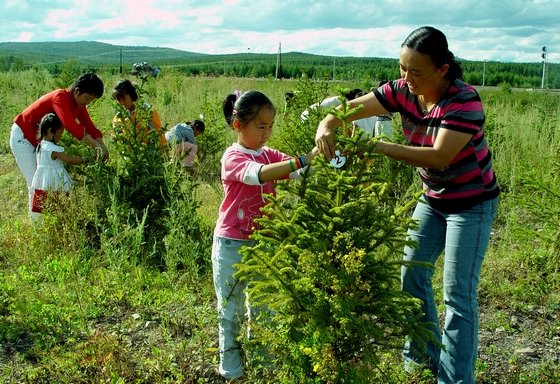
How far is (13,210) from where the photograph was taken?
731 centimetres

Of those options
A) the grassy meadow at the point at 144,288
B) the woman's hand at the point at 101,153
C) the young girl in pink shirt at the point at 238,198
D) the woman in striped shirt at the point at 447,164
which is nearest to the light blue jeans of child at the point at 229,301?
the young girl in pink shirt at the point at 238,198

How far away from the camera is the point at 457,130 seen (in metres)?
2.90

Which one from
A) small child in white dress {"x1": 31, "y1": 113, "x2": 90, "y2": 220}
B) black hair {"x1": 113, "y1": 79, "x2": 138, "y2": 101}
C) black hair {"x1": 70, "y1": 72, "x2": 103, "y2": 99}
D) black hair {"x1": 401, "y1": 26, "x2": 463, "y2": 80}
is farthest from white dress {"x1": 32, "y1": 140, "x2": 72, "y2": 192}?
black hair {"x1": 401, "y1": 26, "x2": 463, "y2": 80}

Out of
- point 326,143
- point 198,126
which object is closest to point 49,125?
point 198,126

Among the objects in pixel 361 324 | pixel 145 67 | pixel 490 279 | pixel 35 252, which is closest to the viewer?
pixel 361 324

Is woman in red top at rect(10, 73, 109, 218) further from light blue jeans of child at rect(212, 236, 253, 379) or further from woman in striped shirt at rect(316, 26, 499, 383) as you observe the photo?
woman in striped shirt at rect(316, 26, 499, 383)

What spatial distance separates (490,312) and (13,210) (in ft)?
17.5

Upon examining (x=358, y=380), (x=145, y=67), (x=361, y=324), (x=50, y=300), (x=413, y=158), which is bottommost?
(x=50, y=300)

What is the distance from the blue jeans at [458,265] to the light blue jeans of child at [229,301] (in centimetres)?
90

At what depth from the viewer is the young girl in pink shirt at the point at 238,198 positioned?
3.22 m

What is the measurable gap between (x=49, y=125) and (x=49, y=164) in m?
0.39

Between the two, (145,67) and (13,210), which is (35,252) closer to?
(13,210)

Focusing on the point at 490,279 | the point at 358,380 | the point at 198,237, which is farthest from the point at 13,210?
the point at 358,380

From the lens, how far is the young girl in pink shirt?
127 inches
